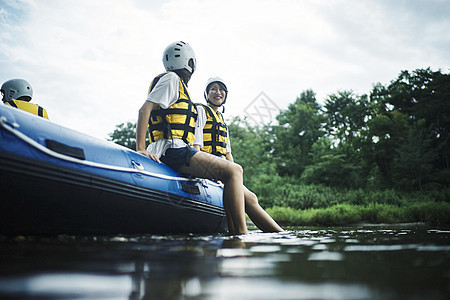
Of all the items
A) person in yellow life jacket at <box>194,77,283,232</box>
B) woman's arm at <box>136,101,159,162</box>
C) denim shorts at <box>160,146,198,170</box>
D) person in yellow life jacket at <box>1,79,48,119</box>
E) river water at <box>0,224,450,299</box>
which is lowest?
river water at <box>0,224,450,299</box>

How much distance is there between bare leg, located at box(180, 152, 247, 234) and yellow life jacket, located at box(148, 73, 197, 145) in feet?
0.97

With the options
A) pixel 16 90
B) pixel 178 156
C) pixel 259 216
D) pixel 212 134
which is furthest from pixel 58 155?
pixel 16 90

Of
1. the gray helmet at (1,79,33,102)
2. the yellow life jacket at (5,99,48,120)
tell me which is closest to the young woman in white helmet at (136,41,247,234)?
the yellow life jacket at (5,99,48,120)

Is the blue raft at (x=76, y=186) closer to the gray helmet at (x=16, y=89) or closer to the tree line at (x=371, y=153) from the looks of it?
the gray helmet at (x=16, y=89)

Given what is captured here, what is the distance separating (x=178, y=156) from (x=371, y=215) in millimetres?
9205

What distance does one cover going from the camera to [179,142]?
3.46 m

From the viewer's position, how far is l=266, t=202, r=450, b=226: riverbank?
9713 millimetres

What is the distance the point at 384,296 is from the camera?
2.40 ft

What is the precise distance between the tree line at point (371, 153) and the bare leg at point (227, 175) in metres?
12.1

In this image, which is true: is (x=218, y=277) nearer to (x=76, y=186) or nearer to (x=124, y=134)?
(x=76, y=186)

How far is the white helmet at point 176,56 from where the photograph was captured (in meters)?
3.75

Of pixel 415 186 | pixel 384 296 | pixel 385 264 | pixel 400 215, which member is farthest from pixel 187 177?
pixel 415 186

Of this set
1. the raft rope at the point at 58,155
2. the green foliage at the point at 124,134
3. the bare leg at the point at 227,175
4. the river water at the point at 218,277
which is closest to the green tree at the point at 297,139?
the green foliage at the point at 124,134

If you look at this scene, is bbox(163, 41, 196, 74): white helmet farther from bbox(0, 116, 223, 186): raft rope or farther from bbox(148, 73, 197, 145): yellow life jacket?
bbox(0, 116, 223, 186): raft rope
